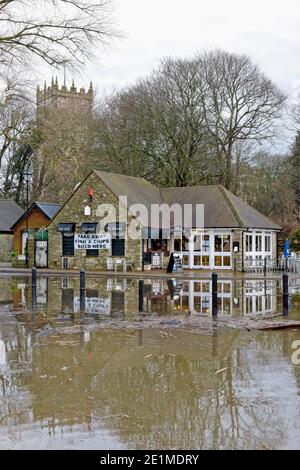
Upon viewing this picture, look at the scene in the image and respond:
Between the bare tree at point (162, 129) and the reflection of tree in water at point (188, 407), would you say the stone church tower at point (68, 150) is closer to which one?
the bare tree at point (162, 129)

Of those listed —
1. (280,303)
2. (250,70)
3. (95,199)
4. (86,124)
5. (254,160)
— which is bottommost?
(280,303)

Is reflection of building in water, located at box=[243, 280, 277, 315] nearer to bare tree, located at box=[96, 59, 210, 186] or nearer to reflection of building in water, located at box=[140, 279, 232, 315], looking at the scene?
reflection of building in water, located at box=[140, 279, 232, 315]

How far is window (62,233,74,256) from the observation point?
35125mm

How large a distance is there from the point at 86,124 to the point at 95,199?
13221 mm

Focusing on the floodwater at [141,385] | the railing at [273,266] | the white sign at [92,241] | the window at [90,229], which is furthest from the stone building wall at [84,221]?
the floodwater at [141,385]

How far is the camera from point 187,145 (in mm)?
41469

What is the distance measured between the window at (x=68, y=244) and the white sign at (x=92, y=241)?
0.43m

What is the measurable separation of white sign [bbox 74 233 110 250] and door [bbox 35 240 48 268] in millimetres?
2723

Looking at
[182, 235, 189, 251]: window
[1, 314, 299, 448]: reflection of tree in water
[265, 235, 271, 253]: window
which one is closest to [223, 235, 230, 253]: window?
[182, 235, 189, 251]: window

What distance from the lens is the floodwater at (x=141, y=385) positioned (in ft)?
17.8

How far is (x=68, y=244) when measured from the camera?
116 ft

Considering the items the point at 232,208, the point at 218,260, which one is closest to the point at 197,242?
the point at 218,260

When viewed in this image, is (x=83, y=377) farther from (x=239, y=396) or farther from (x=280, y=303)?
(x=280, y=303)
